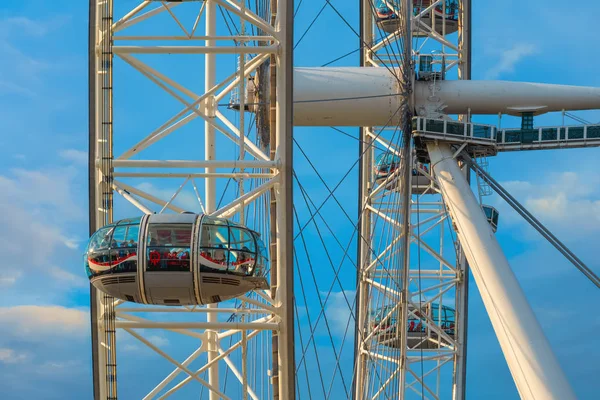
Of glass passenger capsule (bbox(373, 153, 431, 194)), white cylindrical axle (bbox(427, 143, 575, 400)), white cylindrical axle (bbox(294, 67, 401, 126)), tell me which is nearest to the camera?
white cylindrical axle (bbox(427, 143, 575, 400))

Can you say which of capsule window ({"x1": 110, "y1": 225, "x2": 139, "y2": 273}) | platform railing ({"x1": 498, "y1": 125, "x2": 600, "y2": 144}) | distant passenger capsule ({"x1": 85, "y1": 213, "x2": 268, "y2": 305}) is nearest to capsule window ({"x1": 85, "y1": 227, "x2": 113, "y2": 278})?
distant passenger capsule ({"x1": 85, "y1": 213, "x2": 268, "y2": 305})

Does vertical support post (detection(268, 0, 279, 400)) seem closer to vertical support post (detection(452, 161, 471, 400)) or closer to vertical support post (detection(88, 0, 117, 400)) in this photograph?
vertical support post (detection(88, 0, 117, 400))

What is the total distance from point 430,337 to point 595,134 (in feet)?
66.8

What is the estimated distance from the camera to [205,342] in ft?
132

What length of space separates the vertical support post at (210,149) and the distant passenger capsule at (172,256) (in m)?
6.36

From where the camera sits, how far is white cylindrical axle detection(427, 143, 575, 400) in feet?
121

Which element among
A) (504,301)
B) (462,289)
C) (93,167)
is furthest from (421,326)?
(93,167)

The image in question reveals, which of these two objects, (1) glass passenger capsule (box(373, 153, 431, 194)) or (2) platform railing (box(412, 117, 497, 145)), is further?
(1) glass passenger capsule (box(373, 153, 431, 194))

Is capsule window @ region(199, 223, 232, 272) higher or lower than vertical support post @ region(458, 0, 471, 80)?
lower

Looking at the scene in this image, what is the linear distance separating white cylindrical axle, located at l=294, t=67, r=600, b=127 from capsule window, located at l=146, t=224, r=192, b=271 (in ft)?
40.1

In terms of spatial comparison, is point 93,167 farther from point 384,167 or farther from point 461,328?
point 461,328

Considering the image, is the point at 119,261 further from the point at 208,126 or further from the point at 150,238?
the point at 208,126

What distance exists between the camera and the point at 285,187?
3675cm

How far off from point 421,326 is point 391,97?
20980 mm
